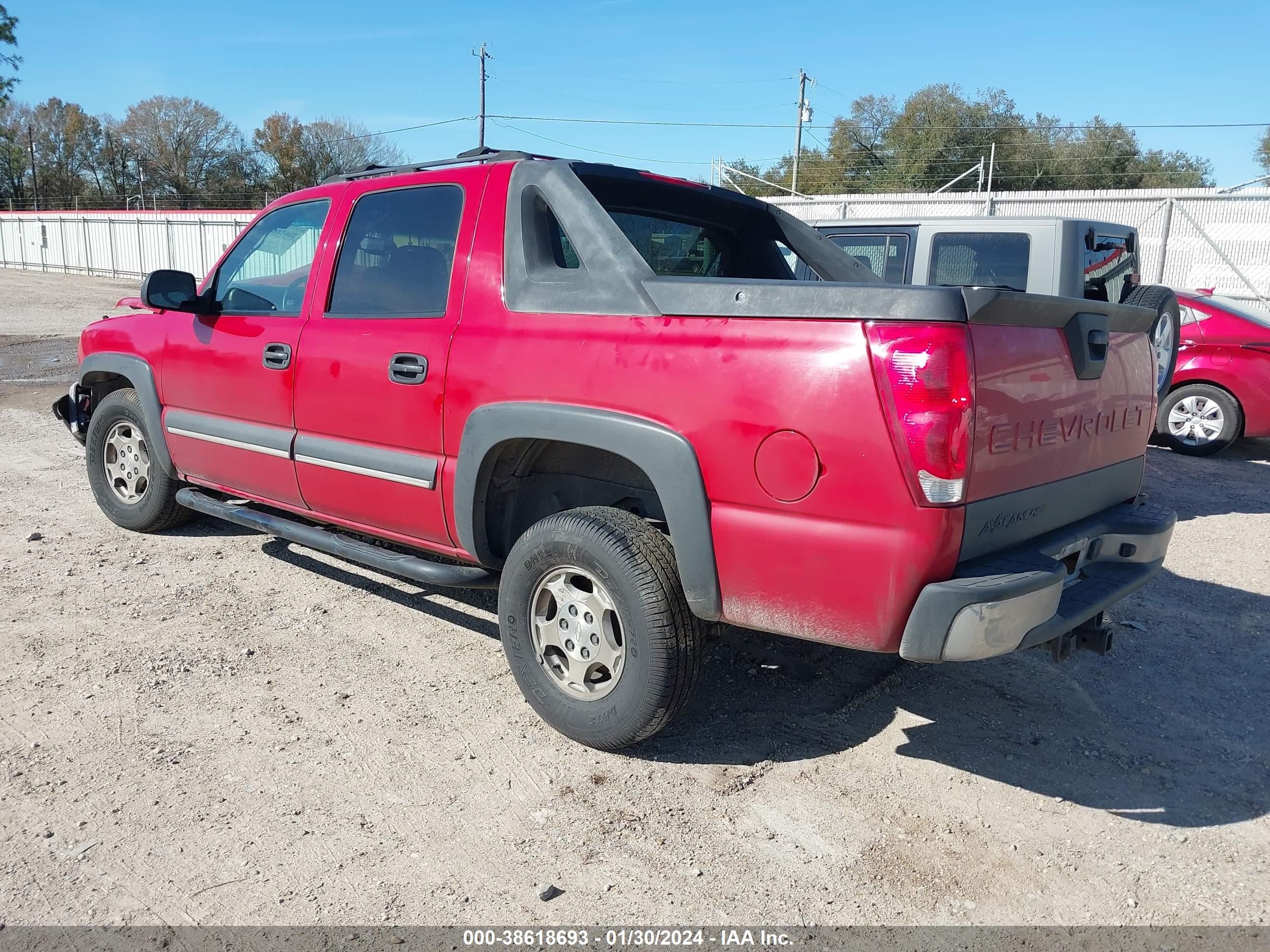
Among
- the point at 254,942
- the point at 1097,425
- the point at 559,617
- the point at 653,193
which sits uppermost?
the point at 653,193

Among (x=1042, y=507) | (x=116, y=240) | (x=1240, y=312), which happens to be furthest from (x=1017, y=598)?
(x=116, y=240)

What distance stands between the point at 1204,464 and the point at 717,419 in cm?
790

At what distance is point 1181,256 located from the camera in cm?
1598

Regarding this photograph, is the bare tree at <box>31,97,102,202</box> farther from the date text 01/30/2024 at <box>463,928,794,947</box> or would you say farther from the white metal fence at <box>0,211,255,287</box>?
the date text 01/30/2024 at <box>463,928,794,947</box>

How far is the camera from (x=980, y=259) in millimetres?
6699

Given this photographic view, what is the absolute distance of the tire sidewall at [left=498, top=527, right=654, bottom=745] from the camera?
310 centimetres

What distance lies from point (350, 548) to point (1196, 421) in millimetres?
8355

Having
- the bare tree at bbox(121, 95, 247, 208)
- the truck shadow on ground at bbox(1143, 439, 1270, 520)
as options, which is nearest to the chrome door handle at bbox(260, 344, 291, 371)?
the truck shadow on ground at bbox(1143, 439, 1270, 520)

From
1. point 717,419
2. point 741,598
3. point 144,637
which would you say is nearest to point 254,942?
point 741,598

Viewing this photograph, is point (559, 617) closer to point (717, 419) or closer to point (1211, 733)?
point (717, 419)

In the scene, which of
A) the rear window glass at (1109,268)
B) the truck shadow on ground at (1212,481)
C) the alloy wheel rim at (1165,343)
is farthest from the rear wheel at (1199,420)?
the alloy wheel rim at (1165,343)

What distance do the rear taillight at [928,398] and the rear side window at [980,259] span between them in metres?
4.20

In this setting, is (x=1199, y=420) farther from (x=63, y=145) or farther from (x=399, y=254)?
(x=63, y=145)

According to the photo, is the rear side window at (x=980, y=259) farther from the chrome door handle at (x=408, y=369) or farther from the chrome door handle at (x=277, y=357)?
the chrome door handle at (x=277, y=357)
